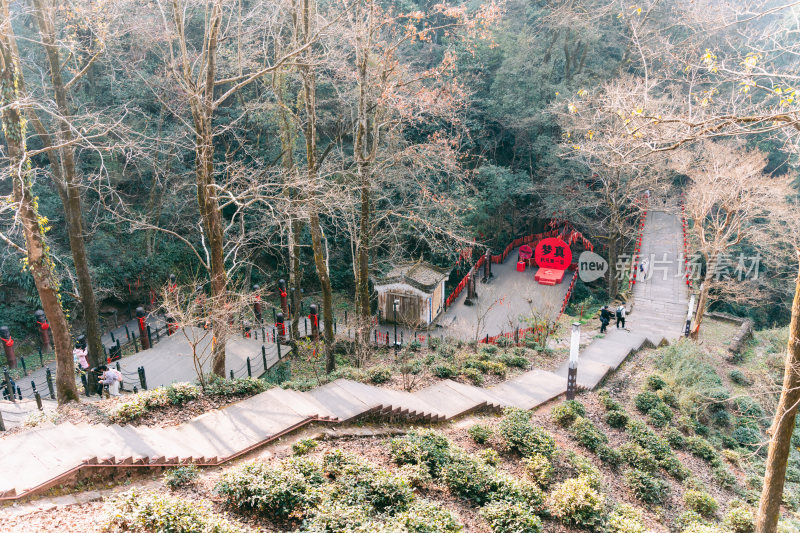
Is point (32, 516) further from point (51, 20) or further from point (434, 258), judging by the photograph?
point (434, 258)

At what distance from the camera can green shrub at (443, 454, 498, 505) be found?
7.28 m

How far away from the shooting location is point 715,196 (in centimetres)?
1666

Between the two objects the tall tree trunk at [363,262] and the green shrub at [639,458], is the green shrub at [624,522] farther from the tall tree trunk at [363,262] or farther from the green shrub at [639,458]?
the tall tree trunk at [363,262]

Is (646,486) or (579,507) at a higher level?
(579,507)

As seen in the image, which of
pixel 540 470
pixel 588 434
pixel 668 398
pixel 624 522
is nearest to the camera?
pixel 624 522

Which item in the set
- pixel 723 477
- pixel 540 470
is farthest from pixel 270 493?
pixel 723 477

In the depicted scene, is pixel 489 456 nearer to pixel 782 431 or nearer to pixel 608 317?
pixel 782 431

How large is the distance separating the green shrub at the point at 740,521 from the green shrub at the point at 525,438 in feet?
9.82

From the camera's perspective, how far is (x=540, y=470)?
321 inches

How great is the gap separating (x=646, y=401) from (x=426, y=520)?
29.1ft

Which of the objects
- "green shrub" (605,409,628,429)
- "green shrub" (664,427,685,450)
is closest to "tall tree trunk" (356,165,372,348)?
"green shrub" (605,409,628,429)

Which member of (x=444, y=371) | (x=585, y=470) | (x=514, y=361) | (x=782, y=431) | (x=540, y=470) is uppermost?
(x=782, y=431)

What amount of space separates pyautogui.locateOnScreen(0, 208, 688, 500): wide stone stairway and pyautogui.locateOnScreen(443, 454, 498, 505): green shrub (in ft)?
6.99

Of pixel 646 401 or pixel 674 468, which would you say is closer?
pixel 674 468
